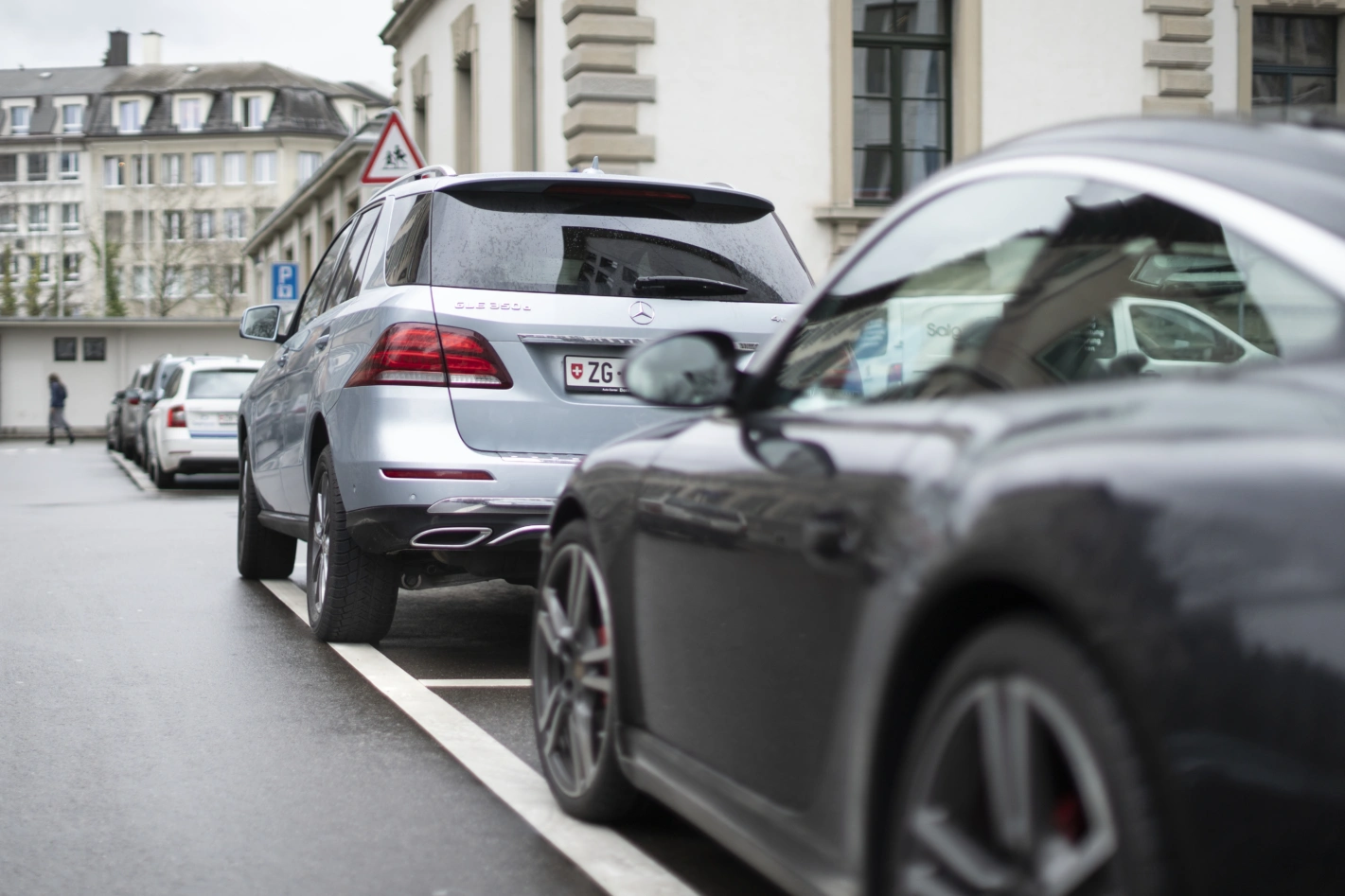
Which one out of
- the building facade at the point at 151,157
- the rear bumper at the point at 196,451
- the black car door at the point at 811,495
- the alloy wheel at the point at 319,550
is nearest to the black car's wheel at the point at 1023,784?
the black car door at the point at 811,495

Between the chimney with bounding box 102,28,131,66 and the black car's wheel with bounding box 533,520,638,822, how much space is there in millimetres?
114982

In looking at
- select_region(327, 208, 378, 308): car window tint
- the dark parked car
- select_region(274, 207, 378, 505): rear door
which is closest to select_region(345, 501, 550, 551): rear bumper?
select_region(274, 207, 378, 505): rear door

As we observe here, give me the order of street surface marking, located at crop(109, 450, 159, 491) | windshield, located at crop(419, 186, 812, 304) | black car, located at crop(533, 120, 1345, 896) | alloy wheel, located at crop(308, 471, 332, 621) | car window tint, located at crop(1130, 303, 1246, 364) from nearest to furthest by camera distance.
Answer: black car, located at crop(533, 120, 1345, 896) < car window tint, located at crop(1130, 303, 1246, 364) < windshield, located at crop(419, 186, 812, 304) < alloy wheel, located at crop(308, 471, 332, 621) < street surface marking, located at crop(109, 450, 159, 491)

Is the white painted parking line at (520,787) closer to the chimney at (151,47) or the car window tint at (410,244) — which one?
the car window tint at (410,244)

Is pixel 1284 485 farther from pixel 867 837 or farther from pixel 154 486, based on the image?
pixel 154 486

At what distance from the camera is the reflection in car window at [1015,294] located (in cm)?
284

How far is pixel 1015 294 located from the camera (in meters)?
3.03

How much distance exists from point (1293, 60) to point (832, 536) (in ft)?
60.2

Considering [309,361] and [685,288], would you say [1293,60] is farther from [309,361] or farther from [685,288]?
[685,288]

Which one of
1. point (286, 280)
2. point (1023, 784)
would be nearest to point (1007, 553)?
point (1023, 784)

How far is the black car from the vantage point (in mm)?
1851

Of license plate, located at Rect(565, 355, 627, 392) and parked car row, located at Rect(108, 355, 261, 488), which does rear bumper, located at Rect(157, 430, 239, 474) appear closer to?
parked car row, located at Rect(108, 355, 261, 488)

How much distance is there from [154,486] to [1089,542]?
21.1m

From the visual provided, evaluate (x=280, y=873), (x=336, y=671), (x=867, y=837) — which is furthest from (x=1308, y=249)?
(x=336, y=671)
